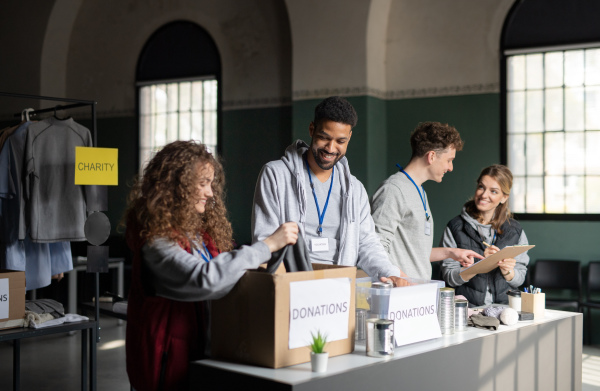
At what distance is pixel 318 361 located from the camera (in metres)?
1.90

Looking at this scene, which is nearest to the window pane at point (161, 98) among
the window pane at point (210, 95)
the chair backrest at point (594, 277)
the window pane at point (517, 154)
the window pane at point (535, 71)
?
the window pane at point (210, 95)

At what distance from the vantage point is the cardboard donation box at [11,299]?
3.10 meters

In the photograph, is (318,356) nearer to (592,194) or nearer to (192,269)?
(192,269)

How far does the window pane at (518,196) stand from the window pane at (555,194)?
0.23 meters

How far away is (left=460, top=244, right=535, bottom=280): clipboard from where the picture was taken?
118 inches

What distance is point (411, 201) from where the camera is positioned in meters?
3.21

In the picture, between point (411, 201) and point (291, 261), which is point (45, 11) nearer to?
point (411, 201)

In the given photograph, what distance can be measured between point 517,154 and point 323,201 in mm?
4356

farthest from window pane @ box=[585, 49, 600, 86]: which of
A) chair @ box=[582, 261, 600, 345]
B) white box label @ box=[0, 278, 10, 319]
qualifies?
white box label @ box=[0, 278, 10, 319]

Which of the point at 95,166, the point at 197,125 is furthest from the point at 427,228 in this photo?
the point at 197,125

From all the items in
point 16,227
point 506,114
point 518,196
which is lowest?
point 16,227

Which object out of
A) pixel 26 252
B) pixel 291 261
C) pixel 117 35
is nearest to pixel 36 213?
pixel 26 252

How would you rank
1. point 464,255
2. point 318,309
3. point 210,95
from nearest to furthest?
point 318,309, point 464,255, point 210,95

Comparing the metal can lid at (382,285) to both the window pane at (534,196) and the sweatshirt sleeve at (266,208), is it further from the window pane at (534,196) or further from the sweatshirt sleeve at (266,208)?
the window pane at (534,196)
